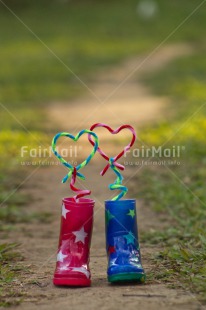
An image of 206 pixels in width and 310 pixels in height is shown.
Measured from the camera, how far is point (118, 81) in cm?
1512

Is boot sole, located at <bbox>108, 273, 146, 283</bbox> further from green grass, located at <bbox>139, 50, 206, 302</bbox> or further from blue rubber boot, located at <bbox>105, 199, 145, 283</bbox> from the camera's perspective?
green grass, located at <bbox>139, 50, 206, 302</bbox>

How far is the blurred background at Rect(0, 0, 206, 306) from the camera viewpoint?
5.75 metres

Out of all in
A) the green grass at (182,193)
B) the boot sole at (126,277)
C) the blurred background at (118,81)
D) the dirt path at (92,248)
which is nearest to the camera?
the dirt path at (92,248)

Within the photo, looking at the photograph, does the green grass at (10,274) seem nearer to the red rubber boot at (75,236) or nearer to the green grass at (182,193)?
the red rubber boot at (75,236)

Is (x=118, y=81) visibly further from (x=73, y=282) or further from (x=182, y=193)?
(x=73, y=282)

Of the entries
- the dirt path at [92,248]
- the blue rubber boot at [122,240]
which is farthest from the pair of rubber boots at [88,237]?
the dirt path at [92,248]

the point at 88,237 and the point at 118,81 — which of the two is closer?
the point at 88,237

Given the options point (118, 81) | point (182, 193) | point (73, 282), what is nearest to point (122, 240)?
point (73, 282)

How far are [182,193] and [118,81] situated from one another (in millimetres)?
9118

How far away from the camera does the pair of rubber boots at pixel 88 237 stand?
3822 mm

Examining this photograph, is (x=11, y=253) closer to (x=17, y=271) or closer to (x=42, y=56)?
(x=17, y=271)

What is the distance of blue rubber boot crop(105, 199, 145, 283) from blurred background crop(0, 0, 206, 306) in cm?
17

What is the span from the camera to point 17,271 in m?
4.15

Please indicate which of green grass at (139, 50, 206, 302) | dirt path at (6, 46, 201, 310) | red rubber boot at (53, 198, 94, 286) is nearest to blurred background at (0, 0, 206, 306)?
green grass at (139, 50, 206, 302)
